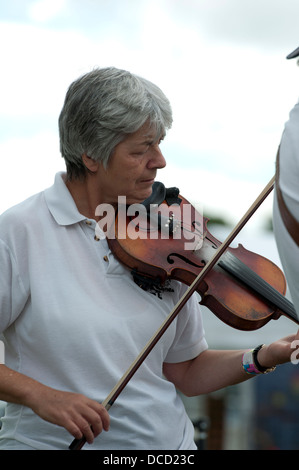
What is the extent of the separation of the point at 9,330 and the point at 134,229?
511mm

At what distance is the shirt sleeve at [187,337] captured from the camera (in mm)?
2188

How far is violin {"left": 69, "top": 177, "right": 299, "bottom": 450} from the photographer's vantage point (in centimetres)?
206

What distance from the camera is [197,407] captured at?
24.9 feet

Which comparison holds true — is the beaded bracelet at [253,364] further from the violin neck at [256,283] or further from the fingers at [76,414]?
the fingers at [76,414]

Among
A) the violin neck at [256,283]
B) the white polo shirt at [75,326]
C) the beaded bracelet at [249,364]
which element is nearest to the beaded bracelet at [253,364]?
the beaded bracelet at [249,364]

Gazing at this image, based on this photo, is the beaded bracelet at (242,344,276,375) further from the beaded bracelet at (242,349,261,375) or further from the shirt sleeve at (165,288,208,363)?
the shirt sleeve at (165,288,208,363)

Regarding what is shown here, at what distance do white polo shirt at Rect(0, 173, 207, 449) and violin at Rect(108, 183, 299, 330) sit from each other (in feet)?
0.21

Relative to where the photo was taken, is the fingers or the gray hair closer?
the fingers

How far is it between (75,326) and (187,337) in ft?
1.55

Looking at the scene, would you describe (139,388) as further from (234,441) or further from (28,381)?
(234,441)

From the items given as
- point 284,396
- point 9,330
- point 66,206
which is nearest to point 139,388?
point 9,330

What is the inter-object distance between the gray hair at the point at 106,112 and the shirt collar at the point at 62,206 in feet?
0.30

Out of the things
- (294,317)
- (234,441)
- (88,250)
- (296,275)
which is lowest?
(234,441)

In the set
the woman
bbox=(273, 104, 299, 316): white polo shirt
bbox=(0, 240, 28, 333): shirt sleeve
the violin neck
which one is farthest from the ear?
bbox=(273, 104, 299, 316): white polo shirt
